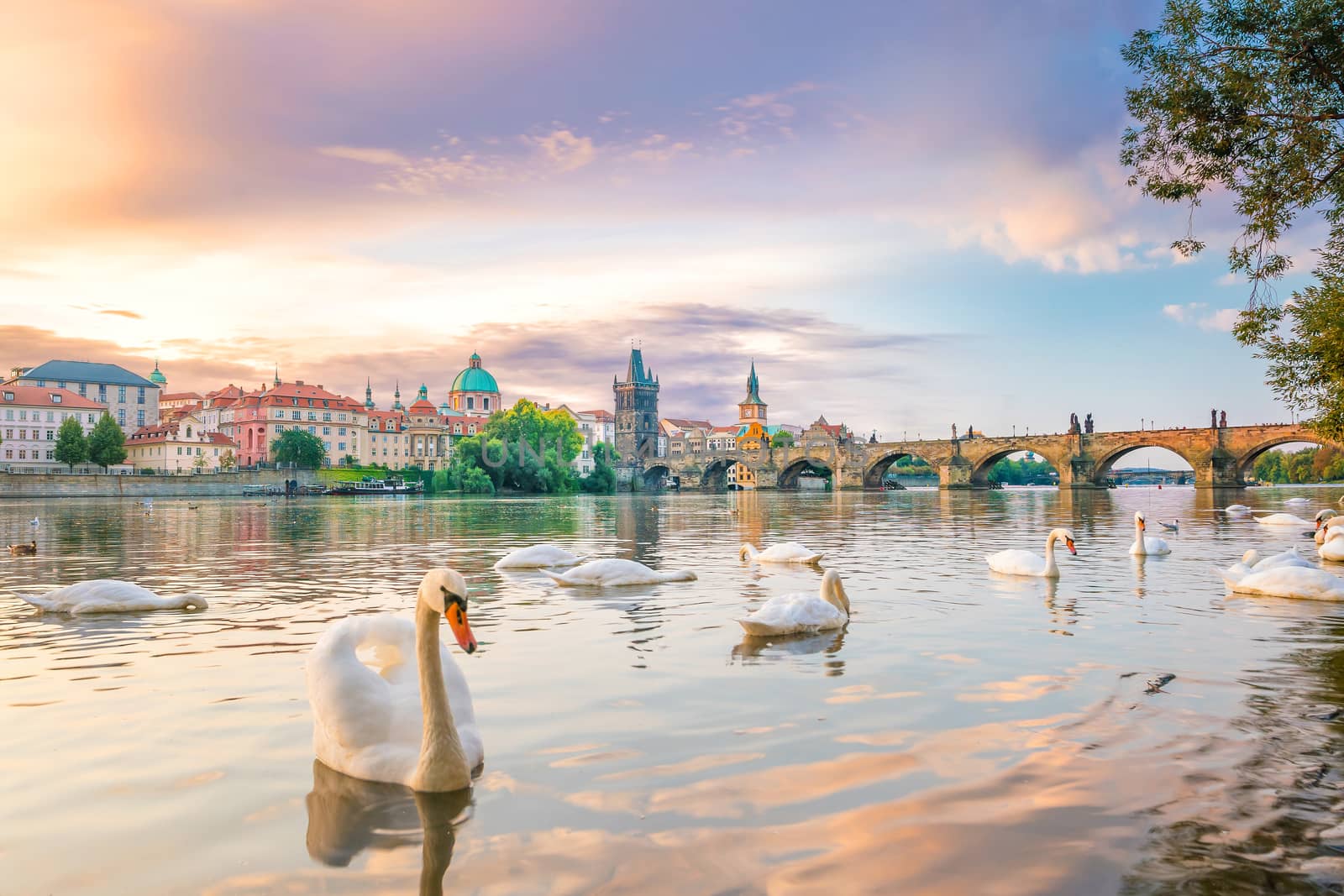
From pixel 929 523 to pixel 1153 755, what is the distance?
2500 cm

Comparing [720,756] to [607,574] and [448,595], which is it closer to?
[448,595]

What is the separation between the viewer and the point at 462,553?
58.1ft

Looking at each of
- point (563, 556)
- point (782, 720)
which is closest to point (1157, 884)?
point (782, 720)

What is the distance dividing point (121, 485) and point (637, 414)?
115438 millimetres

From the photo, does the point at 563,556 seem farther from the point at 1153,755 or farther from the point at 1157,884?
the point at 1157,884

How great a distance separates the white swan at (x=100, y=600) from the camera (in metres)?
9.46

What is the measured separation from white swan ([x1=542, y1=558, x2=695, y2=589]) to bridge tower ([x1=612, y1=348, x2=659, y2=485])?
166416mm

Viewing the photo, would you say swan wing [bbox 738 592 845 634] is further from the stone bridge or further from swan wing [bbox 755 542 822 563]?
the stone bridge

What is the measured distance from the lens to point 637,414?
184 m

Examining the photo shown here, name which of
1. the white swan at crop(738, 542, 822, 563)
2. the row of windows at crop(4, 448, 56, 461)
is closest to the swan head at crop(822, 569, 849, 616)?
the white swan at crop(738, 542, 822, 563)

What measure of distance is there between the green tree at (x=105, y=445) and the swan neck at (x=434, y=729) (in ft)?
313

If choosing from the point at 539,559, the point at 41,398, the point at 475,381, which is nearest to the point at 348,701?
the point at 539,559

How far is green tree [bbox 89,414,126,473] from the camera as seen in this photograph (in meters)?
85.0

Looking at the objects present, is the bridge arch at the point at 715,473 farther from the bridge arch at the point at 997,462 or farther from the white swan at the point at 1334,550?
the white swan at the point at 1334,550
